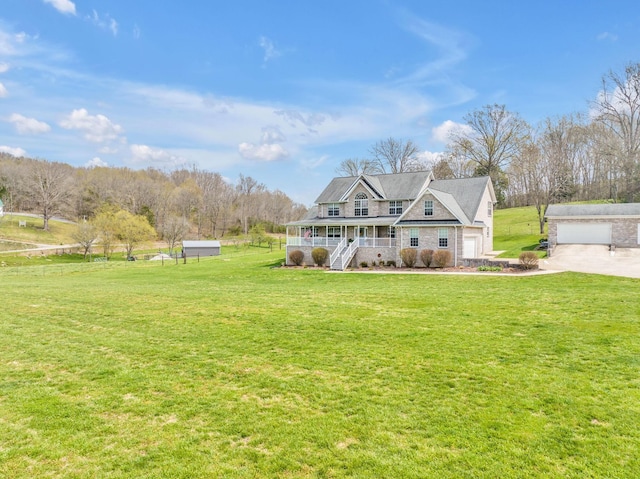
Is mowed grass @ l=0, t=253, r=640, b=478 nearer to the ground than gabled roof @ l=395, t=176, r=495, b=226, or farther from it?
nearer to the ground

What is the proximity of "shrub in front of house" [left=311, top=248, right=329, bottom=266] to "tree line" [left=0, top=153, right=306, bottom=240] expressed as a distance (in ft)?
125

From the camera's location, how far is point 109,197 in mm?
79375

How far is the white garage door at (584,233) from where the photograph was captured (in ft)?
96.6

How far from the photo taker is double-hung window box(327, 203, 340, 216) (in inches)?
1346

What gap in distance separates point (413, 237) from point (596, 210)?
48.3 feet

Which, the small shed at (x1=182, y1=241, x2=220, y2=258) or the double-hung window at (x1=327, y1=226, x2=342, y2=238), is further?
the small shed at (x1=182, y1=241, x2=220, y2=258)

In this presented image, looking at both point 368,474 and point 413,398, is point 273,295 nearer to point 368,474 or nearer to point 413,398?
point 413,398

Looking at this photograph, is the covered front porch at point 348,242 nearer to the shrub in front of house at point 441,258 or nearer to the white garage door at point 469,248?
the shrub in front of house at point 441,258

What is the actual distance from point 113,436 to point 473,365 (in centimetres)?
596

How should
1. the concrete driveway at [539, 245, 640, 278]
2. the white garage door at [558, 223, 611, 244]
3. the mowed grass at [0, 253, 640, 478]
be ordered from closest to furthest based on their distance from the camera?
the mowed grass at [0, 253, 640, 478]
the concrete driveway at [539, 245, 640, 278]
the white garage door at [558, 223, 611, 244]

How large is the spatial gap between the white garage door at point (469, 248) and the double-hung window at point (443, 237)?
1304 mm

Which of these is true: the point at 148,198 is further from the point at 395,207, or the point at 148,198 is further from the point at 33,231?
the point at 395,207

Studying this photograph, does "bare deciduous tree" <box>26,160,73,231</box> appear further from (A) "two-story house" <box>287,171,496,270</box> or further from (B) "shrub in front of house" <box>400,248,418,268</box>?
(B) "shrub in front of house" <box>400,248,418,268</box>

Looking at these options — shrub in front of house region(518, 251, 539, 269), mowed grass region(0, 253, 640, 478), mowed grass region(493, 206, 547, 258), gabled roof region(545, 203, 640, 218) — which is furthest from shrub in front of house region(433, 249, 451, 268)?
mowed grass region(0, 253, 640, 478)
